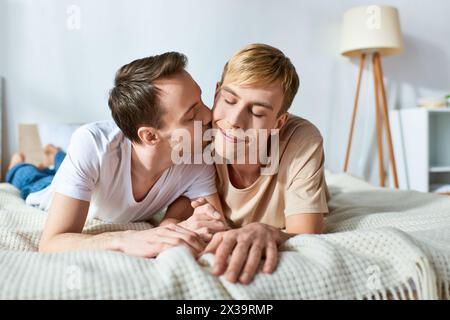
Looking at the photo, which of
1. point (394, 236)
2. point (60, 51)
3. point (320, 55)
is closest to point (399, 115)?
point (320, 55)

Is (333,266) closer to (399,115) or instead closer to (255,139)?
(255,139)

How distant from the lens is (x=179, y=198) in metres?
1.32

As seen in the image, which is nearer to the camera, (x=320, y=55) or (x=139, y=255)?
(x=139, y=255)

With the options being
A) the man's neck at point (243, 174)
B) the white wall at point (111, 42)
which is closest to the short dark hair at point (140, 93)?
the man's neck at point (243, 174)

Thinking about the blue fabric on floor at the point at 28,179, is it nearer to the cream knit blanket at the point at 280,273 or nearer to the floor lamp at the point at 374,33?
the cream knit blanket at the point at 280,273

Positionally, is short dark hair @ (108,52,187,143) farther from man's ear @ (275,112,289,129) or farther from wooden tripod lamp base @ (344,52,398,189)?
wooden tripod lamp base @ (344,52,398,189)

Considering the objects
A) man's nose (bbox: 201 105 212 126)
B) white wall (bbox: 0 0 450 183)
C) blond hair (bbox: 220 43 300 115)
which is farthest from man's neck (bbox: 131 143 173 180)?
white wall (bbox: 0 0 450 183)

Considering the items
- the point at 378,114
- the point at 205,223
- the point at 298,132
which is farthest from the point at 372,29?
the point at 205,223

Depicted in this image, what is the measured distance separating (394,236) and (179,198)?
0.71 m

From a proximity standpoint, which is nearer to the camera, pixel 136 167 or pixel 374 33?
pixel 136 167

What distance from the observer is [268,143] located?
3.95 feet

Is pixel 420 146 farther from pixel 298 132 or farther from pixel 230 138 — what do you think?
pixel 230 138

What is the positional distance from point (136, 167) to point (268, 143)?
14.1 inches

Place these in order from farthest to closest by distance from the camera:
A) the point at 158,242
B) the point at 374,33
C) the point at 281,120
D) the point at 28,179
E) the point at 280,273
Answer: the point at 374,33
the point at 28,179
the point at 281,120
the point at 158,242
the point at 280,273
